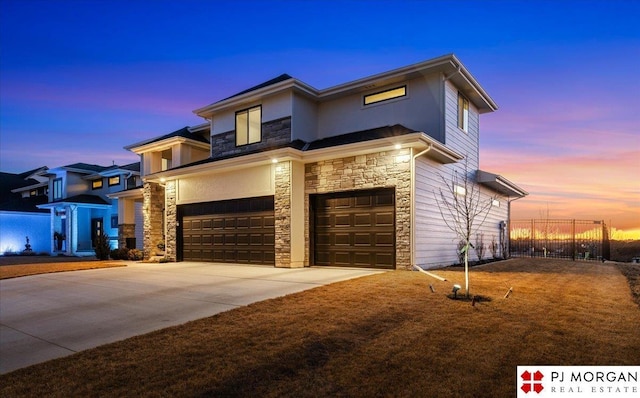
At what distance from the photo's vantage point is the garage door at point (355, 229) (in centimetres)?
1081

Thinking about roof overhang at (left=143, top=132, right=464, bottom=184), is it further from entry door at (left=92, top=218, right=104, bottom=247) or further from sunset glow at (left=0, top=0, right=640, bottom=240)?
entry door at (left=92, top=218, right=104, bottom=247)

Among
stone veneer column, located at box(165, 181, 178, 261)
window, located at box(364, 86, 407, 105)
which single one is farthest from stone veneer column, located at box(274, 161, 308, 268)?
stone veneer column, located at box(165, 181, 178, 261)

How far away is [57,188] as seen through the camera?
28172 millimetres

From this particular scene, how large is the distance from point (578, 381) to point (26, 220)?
34924mm

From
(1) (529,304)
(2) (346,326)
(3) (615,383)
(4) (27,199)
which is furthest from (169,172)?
(4) (27,199)

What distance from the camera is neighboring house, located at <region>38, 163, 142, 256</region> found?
84.6ft

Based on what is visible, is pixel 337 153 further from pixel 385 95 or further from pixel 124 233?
pixel 124 233

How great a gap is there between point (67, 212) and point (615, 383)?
30936 millimetres

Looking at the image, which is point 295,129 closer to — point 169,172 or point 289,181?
point 289,181

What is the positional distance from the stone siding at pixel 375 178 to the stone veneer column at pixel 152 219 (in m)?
9.58

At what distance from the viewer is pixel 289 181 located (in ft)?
39.1

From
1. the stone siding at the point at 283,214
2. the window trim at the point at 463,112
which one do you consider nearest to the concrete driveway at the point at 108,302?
the stone siding at the point at 283,214

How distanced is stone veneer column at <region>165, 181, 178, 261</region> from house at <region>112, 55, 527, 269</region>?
0.04 meters

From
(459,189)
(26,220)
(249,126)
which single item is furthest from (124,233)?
(459,189)
